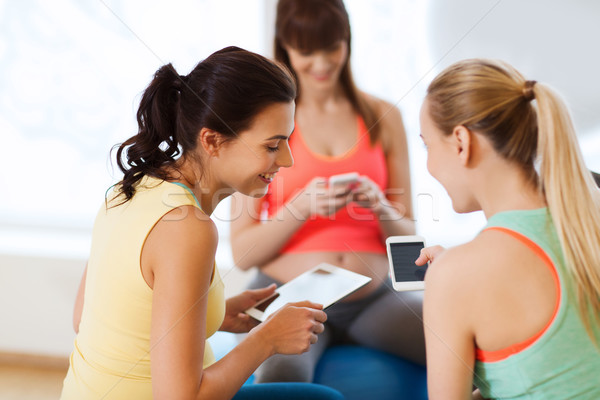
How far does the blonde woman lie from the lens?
2.37 feet

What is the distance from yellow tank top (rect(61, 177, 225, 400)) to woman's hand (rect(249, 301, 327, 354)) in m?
0.11

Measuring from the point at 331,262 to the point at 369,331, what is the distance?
0.73 ft

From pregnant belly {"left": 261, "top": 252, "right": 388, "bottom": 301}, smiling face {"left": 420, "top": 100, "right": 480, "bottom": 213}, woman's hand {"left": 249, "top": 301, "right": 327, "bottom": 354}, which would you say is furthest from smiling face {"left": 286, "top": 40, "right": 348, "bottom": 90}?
woman's hand {"left": 249, "top": 301, "right": 327, "bottom": 354}

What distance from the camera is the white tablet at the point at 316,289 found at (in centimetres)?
114

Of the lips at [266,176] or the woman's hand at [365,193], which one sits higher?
the woman's hand at [365,193]

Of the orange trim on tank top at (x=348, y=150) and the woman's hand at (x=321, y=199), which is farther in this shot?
the orange trim on tank top at (x=348, y=150)

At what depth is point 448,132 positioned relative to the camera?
85 centimetres

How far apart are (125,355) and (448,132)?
2.10ft

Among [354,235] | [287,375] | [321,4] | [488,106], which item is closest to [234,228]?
[354,235]

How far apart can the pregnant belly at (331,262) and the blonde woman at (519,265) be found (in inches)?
27.2

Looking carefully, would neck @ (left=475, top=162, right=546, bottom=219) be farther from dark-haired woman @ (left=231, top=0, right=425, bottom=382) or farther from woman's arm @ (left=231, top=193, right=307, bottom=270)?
woman's arm @ (left=231, top=193, right=307, bottom=270)

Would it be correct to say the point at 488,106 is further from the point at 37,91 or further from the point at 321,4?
the point at 37,91

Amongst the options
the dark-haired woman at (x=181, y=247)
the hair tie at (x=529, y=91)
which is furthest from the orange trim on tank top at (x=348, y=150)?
the hair tie at (x=529, y=91)

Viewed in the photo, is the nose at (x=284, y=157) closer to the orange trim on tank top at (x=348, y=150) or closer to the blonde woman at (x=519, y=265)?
the blonde woman at (x=519, y=265)
